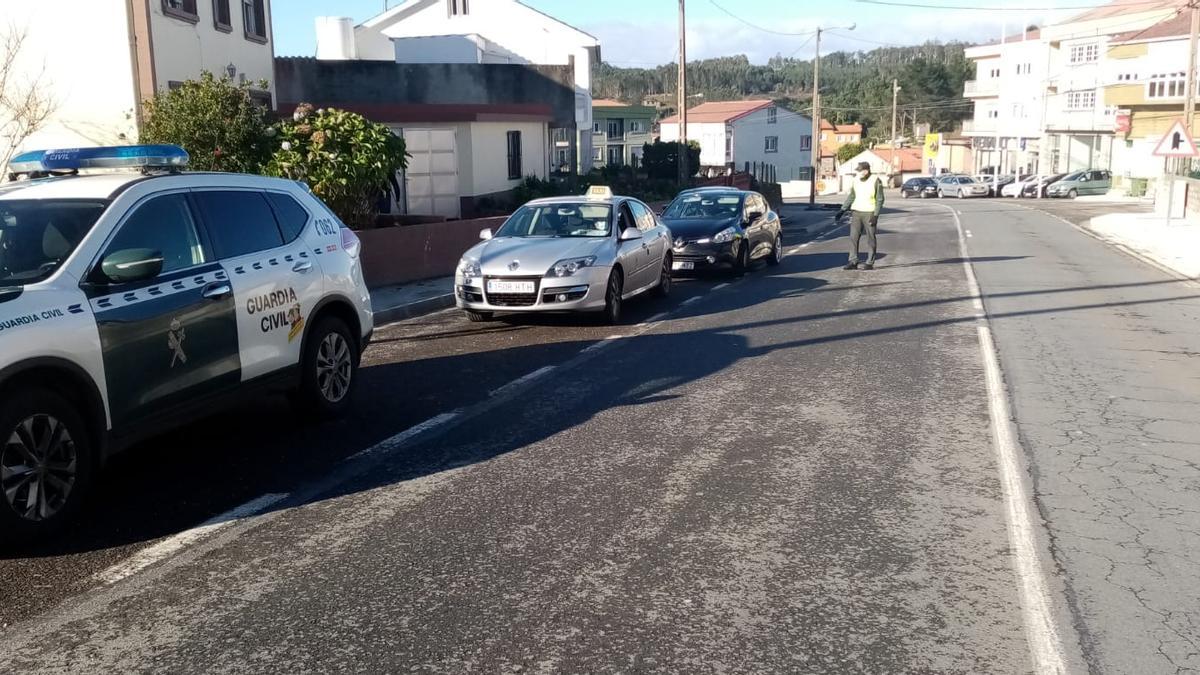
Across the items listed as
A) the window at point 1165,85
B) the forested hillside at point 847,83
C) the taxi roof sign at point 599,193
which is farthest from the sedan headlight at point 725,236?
the forested hillside at point 847,83

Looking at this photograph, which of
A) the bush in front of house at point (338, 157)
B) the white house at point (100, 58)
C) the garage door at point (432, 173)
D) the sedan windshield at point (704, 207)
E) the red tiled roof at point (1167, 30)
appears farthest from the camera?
the red tiled roof at point (1167, 30)

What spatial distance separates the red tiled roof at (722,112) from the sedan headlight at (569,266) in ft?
242

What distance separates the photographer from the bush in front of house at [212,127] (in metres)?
14.4

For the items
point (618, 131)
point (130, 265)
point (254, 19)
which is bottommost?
point (130, 265)

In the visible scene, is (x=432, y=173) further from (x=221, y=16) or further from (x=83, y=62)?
(x=83, y=62)

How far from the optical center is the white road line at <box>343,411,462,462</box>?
6.84 metres

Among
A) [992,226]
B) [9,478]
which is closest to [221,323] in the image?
[9,478]

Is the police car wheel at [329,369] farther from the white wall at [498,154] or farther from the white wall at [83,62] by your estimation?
the white wall at [498,154]

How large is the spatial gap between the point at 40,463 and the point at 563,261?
707cm

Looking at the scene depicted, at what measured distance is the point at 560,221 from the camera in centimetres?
1293

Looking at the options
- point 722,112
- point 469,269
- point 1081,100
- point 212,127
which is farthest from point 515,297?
point 722,112

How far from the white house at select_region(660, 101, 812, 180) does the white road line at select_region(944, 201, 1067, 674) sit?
73863 millimetres

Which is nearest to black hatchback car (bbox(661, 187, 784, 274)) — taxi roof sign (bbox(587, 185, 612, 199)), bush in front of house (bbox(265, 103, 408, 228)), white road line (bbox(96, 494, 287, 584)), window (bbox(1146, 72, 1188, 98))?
taxi roof sign (bbox(587, 185, 612, 199))

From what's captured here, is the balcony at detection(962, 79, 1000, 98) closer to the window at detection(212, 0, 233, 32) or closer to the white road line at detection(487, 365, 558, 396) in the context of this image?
the window at detection(212, 0, 233, 32)
